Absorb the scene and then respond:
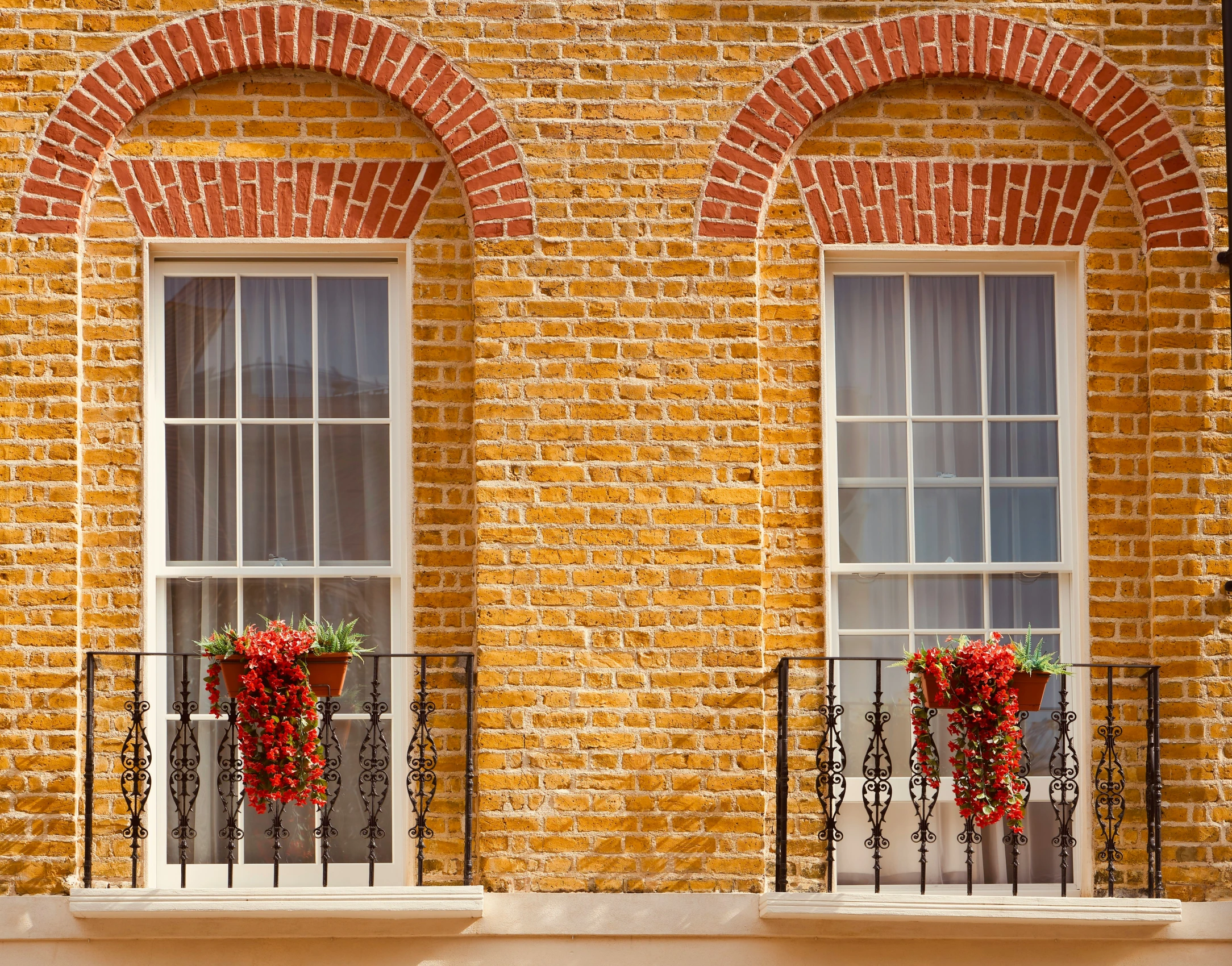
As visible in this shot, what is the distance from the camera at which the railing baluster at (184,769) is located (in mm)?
5711

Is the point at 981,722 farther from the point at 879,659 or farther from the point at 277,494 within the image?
the point at 277,494

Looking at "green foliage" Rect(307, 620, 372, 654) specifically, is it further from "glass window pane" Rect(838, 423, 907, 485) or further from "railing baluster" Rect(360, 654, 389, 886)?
"glass window pane" Rect(838, 423, 907, 485)

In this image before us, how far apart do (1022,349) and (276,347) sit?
3.46 m

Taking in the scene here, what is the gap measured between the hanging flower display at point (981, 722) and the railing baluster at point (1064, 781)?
0.26m

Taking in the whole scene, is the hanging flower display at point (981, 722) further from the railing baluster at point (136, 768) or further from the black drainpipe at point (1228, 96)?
the railing baluster at point (136, 768)

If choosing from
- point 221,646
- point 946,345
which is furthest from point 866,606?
point 221,646

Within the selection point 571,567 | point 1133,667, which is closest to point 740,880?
point 571,567

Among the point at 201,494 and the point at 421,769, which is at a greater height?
the point at 201,494

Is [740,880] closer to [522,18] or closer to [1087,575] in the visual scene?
[1087,575]

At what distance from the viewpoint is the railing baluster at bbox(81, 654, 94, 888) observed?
5.73 metres

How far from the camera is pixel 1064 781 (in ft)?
18.7

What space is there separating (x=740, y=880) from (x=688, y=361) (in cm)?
228

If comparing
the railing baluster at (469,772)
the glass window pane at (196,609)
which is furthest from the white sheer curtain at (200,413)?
the railing baluster at (469,772)

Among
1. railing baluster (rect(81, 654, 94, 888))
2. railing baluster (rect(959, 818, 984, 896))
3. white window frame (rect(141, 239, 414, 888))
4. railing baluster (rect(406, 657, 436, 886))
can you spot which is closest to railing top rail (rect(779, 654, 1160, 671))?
railing baluster (rect(959, 818, 984, 896))
